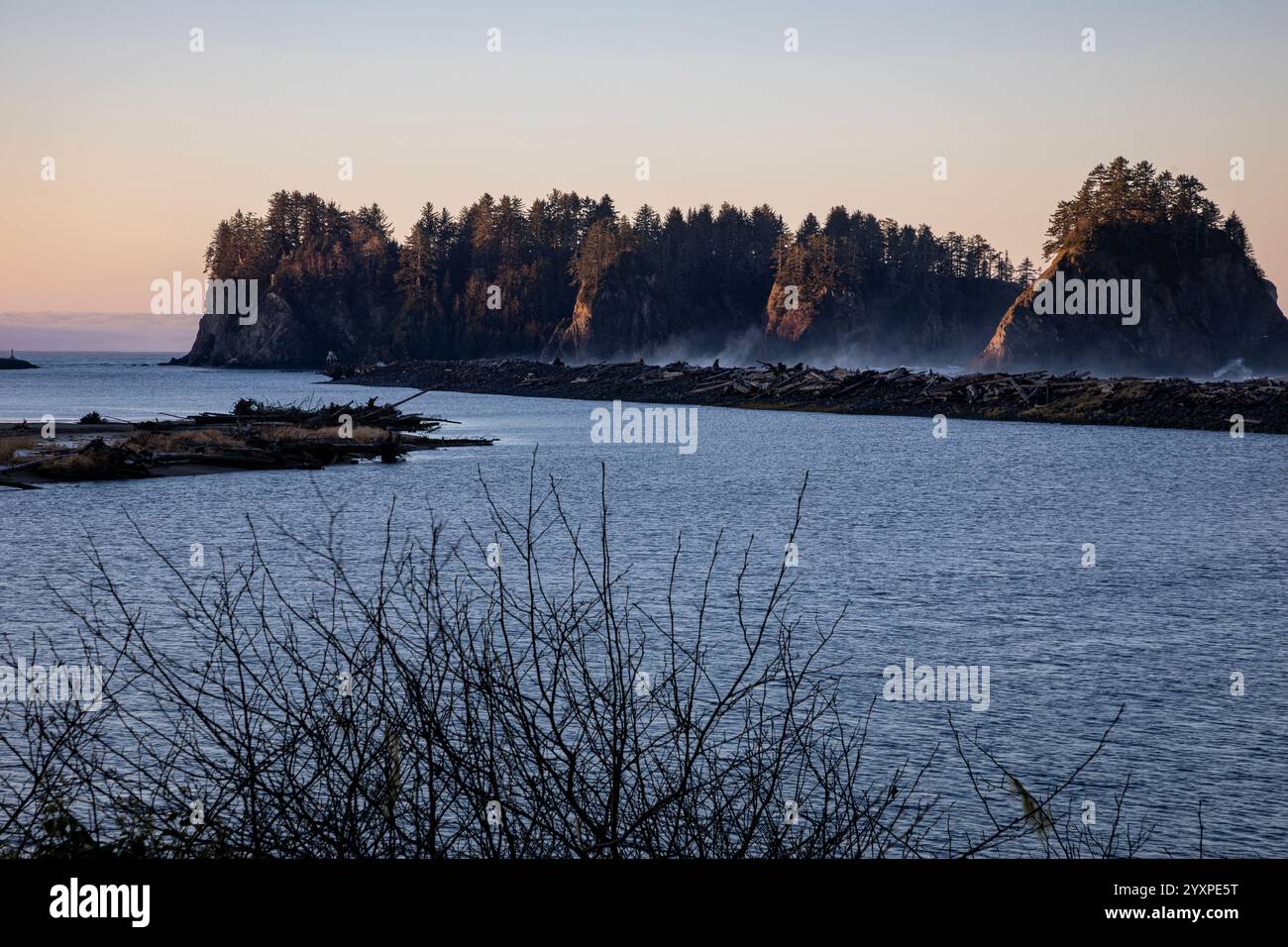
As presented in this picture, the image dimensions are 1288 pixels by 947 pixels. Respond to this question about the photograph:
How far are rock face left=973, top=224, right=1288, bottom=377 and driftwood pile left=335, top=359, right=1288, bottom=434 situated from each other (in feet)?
150

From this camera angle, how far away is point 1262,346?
144625mm

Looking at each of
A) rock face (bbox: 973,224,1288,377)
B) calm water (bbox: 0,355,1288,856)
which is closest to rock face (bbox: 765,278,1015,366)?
rock face (bbox: 973,224,1288,377)

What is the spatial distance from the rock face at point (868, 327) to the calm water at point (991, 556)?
398 ft

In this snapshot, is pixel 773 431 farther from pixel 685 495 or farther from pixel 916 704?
pixel 916 704

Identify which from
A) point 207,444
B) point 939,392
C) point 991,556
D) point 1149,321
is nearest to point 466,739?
point 991,556

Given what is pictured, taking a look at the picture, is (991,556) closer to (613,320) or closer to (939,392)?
(939,392)

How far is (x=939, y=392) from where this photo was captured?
3467 inches

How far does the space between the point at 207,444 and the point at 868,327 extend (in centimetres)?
14899

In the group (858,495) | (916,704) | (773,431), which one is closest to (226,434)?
(858,495)

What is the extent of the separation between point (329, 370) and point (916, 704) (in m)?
168

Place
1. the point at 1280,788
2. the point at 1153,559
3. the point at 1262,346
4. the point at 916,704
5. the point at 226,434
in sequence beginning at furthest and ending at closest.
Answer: the point at 1262,346 → the point at 226,434 → the point at 1153,559 → the point at 916,704 → the point at 1280,788
